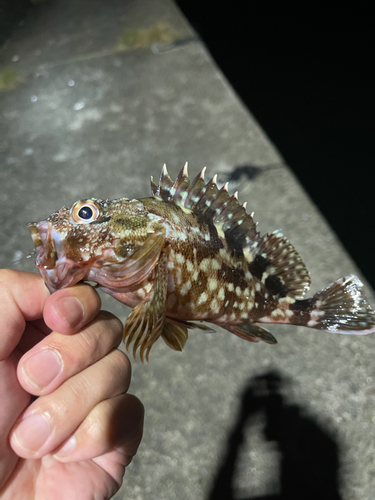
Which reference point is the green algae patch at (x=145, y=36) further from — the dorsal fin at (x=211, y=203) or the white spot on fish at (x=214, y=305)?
the white spot on fish at (x=214, y=305)

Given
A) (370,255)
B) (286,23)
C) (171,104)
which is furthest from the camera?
(286,23)

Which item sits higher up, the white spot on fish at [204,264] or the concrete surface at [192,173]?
the white spot on fish at [204,264]

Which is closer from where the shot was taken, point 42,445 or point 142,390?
point 42,445

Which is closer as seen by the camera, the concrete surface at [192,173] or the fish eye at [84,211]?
the fish eye at [84,211]

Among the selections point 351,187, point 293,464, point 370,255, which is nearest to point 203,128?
point 351,187

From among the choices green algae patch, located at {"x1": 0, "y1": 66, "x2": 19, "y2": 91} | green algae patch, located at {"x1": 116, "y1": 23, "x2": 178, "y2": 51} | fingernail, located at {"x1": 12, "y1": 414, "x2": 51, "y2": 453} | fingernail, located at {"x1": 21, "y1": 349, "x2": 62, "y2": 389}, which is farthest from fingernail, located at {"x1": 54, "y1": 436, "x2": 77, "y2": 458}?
green algae patch, located at {"x1": 116, "y1": 23, "x2": 178, "y2": 51}

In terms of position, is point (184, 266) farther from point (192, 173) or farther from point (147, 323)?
point (192, 173)

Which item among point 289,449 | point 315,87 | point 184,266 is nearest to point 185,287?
point 184,266

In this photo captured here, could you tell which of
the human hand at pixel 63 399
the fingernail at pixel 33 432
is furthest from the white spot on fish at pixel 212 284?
the fingernail at pixel 33 432

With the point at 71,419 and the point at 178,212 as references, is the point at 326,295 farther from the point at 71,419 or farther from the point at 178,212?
the point at 71,419
